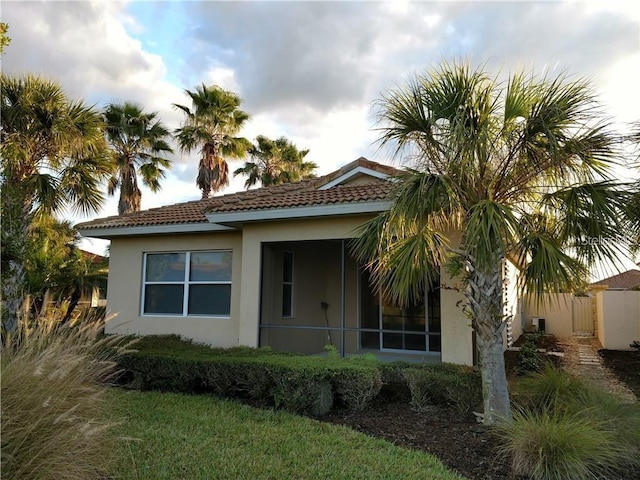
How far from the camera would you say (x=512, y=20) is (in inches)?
303

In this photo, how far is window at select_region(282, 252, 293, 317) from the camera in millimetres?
11461

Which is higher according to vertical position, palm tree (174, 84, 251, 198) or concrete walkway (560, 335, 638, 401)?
palm tree (174, 84, 251, 198)

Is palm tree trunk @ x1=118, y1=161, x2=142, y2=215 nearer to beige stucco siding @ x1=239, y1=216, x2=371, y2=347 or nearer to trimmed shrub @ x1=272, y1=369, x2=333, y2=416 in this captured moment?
beige stucco siding @ x1=239, y1=216, x2=371, y2=347

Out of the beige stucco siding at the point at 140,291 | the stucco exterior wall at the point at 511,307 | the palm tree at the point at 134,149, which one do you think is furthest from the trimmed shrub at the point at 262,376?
the palm tree at the point at 134,149

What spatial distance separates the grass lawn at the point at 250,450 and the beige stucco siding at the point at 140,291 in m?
4.36

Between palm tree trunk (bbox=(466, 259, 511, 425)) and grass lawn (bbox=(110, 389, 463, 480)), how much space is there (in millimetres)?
1471

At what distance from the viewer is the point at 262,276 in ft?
32.1

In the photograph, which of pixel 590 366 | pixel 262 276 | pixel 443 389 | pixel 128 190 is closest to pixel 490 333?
pixel 443 389

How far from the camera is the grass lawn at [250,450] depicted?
4133 millimetres

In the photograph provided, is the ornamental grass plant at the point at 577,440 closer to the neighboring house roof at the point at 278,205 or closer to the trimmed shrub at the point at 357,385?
the trimmed shrub at the point at 357,385

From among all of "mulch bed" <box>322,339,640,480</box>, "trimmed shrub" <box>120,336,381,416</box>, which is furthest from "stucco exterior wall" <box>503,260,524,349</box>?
"trimmed shrub" <box>120,336,381,416</box>

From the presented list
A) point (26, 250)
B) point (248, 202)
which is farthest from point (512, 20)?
point (26, 250)

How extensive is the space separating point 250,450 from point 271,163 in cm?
2181

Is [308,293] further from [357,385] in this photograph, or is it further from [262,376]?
[357,385]
